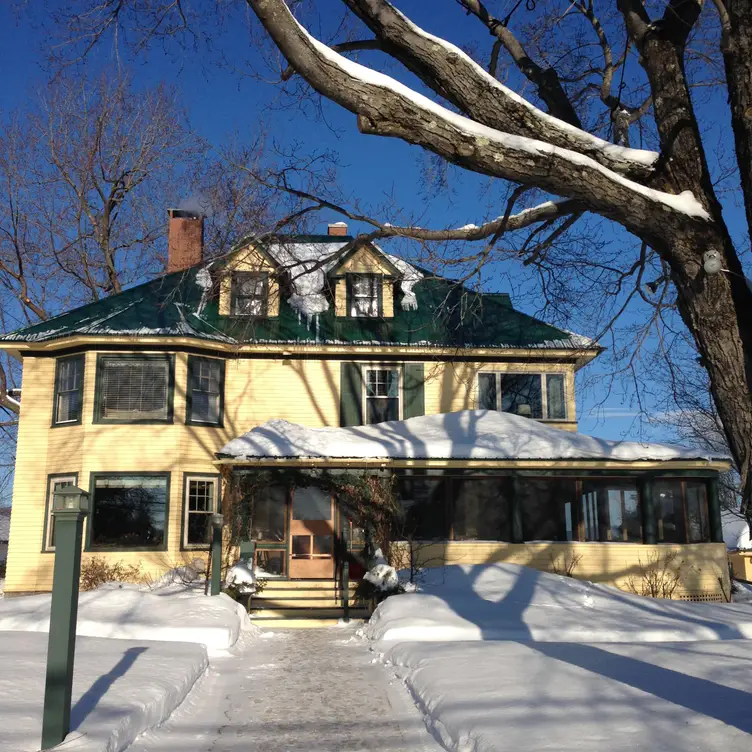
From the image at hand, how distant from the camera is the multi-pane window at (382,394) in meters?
19.7

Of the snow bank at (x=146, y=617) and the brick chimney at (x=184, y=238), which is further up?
the brick chimney at (x=184, y=238)

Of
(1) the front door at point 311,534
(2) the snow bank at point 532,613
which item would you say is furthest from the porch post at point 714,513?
(1) the front door at point 311,534

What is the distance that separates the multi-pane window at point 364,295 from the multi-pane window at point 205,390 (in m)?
3.74

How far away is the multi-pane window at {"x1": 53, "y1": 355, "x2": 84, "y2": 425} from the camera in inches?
727

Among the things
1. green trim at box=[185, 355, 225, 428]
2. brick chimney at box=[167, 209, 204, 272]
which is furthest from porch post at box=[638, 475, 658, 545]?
brick chimney at box=[167, 209, 204, 272]

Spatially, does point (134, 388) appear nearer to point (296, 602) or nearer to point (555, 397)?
point (296, 602)

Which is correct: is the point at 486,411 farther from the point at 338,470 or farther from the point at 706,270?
the point at 706,270

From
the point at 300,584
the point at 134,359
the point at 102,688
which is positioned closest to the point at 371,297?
the point at 134,359

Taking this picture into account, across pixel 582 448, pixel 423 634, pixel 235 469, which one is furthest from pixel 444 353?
pixel 423 634

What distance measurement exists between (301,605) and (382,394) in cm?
634

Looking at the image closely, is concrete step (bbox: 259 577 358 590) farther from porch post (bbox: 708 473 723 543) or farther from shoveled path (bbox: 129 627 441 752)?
porch post (bbox: 708 473 723 543)

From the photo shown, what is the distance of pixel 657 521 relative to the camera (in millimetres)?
17656

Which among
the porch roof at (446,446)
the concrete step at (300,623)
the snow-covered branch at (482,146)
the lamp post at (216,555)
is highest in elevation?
the snow-covered branch at (482,146)

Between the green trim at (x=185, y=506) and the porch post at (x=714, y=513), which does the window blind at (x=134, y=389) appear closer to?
the green trim at (x=185, y=506)
